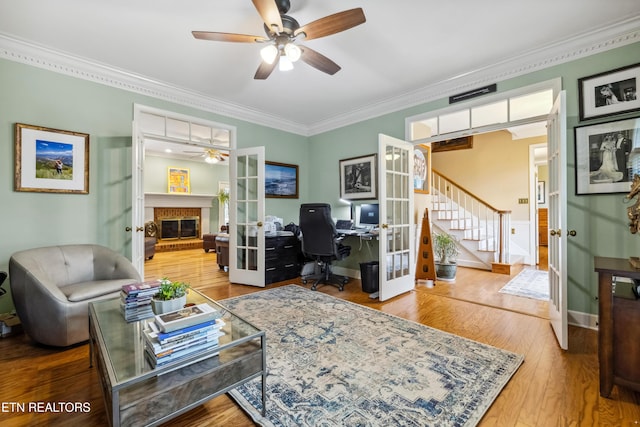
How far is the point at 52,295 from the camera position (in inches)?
82.4

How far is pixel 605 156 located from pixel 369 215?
2609mm

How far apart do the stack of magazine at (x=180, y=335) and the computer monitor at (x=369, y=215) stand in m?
3.11

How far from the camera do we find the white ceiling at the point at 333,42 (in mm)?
2178

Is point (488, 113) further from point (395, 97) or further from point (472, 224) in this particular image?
point (472, 224)

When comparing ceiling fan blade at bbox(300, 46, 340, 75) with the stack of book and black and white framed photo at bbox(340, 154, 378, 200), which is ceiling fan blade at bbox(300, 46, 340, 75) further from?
the stack of book

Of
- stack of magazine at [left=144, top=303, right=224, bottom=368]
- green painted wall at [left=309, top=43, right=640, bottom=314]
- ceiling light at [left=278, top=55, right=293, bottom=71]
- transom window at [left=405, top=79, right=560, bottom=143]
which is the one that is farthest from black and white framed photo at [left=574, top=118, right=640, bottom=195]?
stack of magazine at [left=144, top=303, right=224, bottom=368]

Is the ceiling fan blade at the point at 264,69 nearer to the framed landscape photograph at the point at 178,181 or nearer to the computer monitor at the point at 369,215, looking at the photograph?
the computer monitor at the point at 369,215

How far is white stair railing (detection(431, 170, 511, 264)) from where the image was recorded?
5062mm

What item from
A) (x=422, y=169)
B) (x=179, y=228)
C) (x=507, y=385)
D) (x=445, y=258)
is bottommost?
(x=507, y=385)

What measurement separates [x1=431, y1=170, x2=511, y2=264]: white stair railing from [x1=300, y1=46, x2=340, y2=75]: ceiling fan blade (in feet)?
13.5

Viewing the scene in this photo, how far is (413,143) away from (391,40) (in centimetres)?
149

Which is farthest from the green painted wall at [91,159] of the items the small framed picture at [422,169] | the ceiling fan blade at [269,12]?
the small framed picture at [422,169]

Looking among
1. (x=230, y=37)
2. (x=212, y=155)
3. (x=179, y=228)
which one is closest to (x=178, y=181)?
(x=179, y=228)

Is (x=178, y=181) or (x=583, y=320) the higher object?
(x=178, y=181)
